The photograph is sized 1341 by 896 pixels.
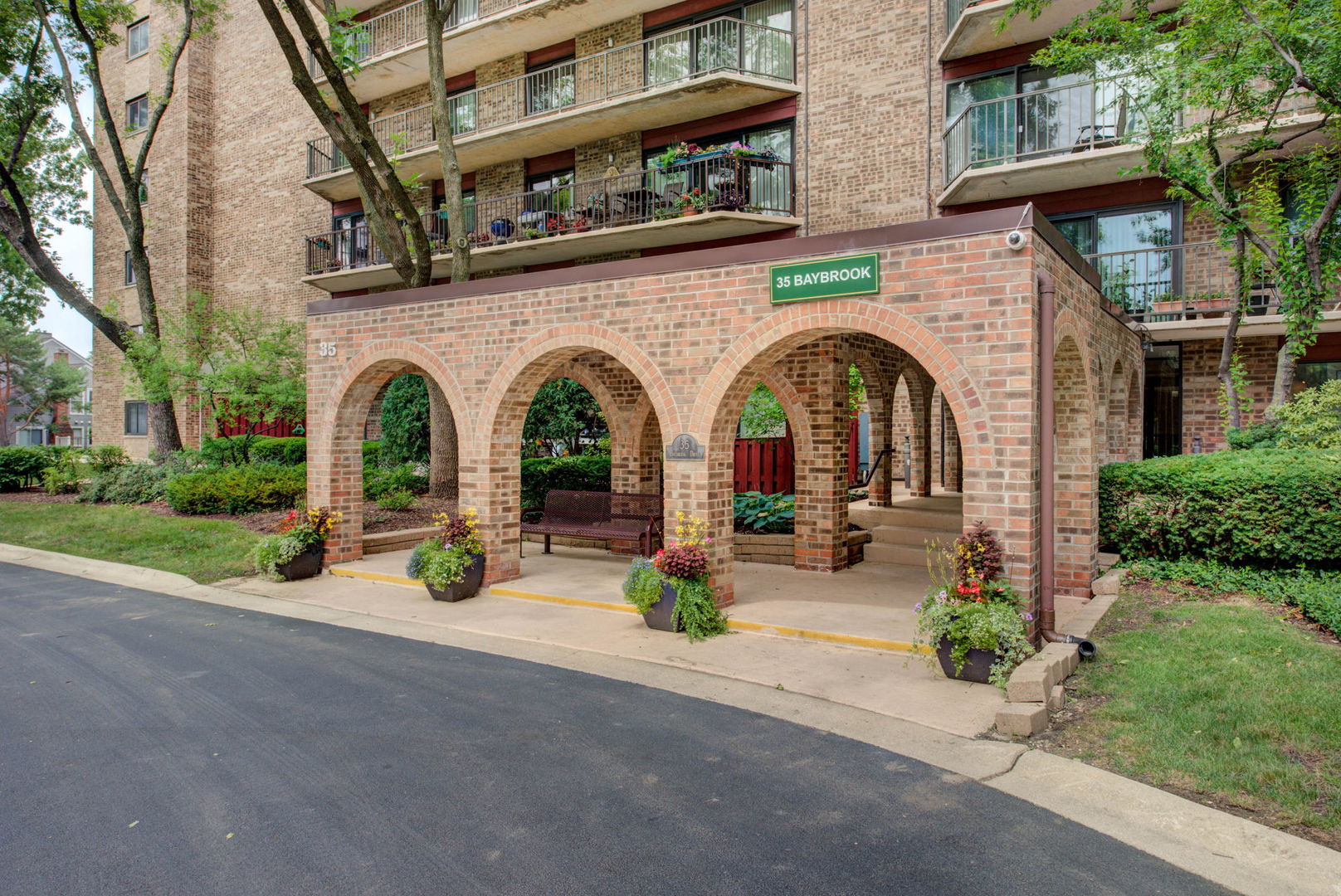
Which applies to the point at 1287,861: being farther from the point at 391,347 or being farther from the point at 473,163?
the point at 473,163

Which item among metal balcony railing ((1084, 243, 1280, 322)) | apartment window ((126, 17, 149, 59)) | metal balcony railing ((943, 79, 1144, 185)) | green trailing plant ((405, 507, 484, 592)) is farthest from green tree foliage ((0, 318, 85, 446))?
metal balcony railing ((1084, 243, 1280, 322))

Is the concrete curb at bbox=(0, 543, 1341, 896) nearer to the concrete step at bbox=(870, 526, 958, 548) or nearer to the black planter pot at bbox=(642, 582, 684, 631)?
the black planter pot at bbox=(642, 582, 684, 631)

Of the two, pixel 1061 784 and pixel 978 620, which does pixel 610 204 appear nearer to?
pixel 978 620

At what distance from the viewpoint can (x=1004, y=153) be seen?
1339 centimetres

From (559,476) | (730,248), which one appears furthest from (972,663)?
(559,476)

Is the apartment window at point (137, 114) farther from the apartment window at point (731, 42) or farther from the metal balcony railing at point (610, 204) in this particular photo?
the apartment window at point (731, 42)

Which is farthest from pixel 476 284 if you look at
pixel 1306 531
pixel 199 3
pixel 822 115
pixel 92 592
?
pixel 199 3

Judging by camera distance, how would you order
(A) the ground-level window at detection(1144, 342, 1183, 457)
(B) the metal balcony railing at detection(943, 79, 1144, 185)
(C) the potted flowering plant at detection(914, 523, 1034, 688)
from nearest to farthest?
1. (C) the potted flowering plant at detection(914, 523, 1034, 688)
2. (B) the metal balcony railing at detection(943, 79, 1144, 185)
3. (A) the ground-level window at detection(1144, 342, 1183, 457)

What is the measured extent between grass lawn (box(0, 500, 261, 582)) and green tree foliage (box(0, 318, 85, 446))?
41739 millimetres

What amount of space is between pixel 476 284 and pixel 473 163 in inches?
455

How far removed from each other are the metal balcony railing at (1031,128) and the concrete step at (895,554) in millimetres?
6775

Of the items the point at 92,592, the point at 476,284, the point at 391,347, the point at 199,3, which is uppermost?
the point at 199,3

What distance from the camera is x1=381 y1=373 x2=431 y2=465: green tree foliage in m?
19.0

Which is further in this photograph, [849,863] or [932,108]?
[932,108]
